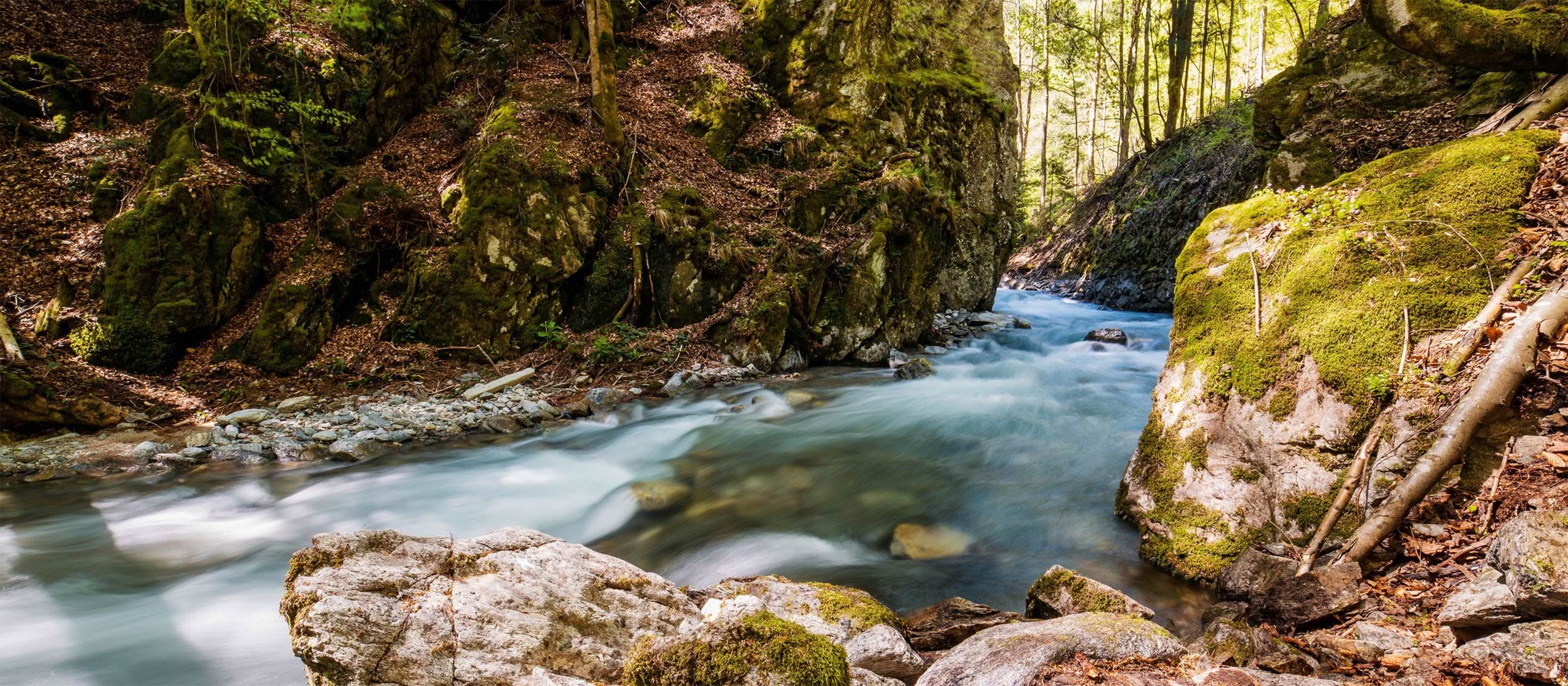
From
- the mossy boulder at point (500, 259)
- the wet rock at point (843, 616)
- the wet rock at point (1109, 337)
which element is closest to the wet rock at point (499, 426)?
the mossy boulder at point (500, 259)

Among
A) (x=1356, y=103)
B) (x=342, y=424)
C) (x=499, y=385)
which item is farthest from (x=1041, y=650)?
(x=1356, y=103)

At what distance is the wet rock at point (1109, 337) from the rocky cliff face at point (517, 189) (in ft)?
12.1

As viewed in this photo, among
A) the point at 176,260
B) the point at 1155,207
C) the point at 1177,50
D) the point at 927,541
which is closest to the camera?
the point at 927,541

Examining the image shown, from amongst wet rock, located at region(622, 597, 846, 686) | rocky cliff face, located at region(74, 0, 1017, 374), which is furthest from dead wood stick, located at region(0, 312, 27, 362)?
wet rock, located at region(622, 597, 846, 686)

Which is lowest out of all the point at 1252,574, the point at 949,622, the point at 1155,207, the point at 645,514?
the point at 645,514

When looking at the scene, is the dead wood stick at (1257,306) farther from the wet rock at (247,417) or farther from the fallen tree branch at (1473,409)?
the wet rock at (247,417)

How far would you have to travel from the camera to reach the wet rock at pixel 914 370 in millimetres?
10273

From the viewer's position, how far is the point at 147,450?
252 inches

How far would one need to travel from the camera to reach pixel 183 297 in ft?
25.1

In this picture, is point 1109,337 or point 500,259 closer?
point 500,259

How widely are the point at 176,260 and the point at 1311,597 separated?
11626 mm

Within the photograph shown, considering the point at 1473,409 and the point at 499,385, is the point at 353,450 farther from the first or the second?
the point at 1473,409

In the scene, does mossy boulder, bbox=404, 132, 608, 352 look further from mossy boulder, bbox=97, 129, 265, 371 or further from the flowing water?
A: the flowing water

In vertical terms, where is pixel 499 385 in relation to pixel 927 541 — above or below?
above
